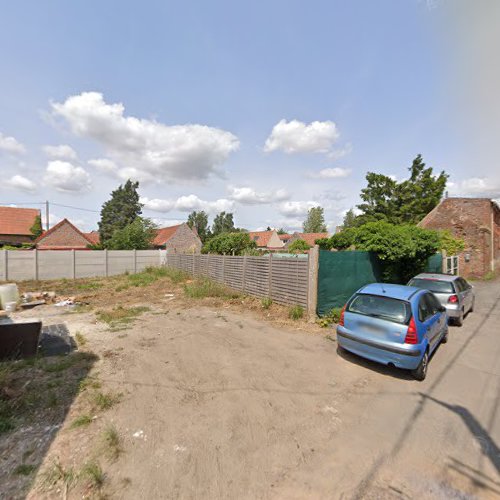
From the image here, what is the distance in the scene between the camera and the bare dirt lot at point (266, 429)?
243 centimetres

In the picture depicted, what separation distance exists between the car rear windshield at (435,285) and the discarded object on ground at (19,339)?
32.7ft

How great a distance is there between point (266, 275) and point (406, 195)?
89.9 ft

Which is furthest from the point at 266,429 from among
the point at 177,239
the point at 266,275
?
the point at 177,239

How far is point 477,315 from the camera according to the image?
905 centimetres

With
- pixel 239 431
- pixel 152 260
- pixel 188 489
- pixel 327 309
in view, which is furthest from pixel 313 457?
pixel 152 260

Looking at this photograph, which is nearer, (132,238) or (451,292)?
(451,292)

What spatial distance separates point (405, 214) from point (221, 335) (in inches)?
1207

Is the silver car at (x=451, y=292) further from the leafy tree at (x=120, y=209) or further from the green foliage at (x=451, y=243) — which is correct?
the leafy tree at (x=120, y=209)

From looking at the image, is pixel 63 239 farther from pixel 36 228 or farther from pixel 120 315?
pixel 120 315

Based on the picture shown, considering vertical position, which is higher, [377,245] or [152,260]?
[377,245]

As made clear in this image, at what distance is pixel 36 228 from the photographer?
30.5 meters

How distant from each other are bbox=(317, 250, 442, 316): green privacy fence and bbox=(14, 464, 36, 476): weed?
6613 mm

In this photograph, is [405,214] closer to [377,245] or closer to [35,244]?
[377,245]

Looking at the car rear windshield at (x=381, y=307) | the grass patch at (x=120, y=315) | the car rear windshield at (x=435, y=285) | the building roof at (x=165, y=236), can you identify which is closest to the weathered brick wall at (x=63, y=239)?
the building roof at (x=165, y=236)
